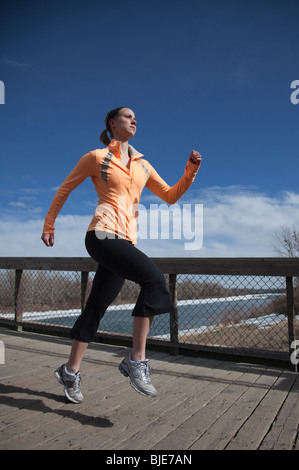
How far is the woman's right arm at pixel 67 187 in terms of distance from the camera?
1.94 m

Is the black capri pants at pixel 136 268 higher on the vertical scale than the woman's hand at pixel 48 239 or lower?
lower

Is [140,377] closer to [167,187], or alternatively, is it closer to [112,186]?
[112,186]

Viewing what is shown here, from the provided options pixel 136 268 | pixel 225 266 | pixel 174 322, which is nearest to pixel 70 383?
pixel 136 268

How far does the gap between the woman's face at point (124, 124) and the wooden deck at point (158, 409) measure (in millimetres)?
1594

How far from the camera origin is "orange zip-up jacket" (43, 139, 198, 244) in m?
1.89

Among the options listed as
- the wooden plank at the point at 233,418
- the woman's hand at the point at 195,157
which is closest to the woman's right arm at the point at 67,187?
the woman's hand at the point at 195,157

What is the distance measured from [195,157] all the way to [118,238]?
0.65 meters

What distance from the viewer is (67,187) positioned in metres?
2.03

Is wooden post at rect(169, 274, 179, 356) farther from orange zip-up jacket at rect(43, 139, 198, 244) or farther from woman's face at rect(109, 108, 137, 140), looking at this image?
woman's face at rect(109, 108, 137, 140)

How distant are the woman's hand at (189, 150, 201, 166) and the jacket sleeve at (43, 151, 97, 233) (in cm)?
55

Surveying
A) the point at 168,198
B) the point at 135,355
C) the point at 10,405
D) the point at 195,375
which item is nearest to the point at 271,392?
the point at 195,375

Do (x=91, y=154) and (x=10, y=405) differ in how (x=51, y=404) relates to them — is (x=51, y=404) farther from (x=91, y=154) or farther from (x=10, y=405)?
(x=91, y=154)

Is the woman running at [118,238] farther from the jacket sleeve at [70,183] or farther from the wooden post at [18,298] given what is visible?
the wooden post at [18,298]

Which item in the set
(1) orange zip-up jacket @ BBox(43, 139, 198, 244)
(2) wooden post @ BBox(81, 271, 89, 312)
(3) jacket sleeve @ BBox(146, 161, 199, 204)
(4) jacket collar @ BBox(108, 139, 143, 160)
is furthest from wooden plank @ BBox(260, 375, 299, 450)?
(2) wooden post @ BBox(81, 271, 89, 312)
